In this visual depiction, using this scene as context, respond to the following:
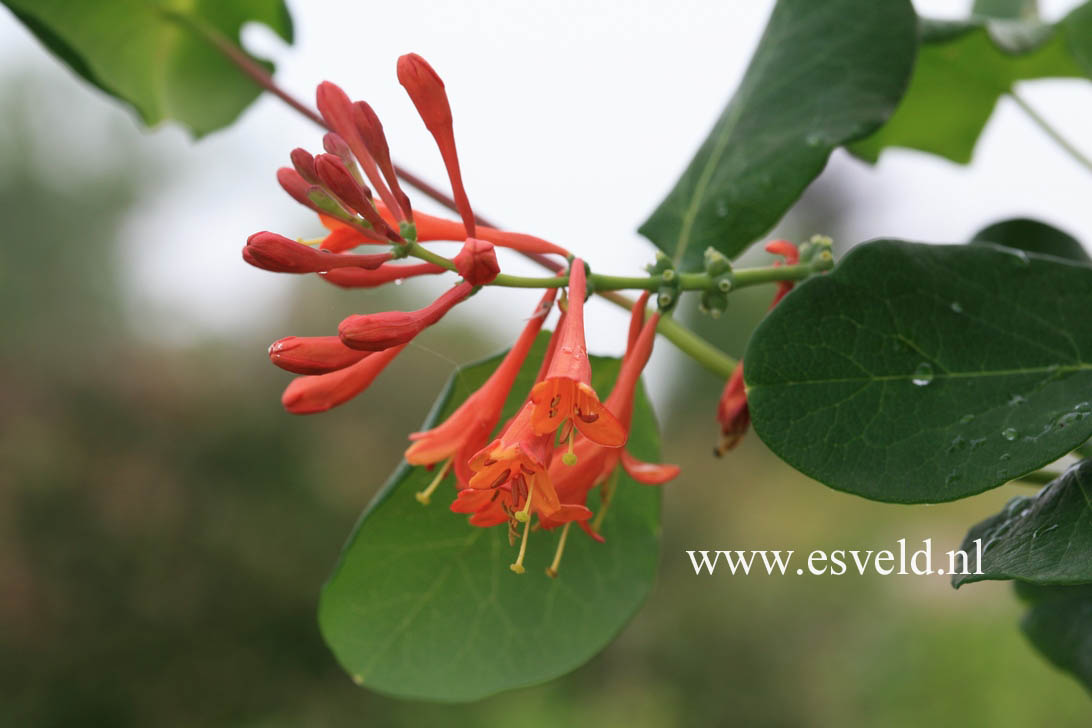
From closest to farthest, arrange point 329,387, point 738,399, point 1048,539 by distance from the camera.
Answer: point 1048,539
point 329,387
point 738,399

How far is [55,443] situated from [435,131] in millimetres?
5903

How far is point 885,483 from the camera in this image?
0.53 metres

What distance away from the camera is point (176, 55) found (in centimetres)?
107

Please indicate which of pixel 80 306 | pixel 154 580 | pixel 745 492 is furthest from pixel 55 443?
pixel 745 492

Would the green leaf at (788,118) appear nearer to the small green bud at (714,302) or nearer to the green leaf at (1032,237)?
the small green bud at (714,302)

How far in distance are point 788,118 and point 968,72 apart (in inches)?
16.7

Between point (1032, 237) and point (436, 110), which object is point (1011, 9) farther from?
point (436, 110)

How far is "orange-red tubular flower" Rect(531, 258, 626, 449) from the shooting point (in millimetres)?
537

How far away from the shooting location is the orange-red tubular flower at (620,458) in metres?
0.59

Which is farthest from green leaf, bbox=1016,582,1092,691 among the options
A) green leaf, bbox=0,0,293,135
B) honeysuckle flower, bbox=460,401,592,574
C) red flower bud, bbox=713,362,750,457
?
green leaf, bbox=0,0,293,135

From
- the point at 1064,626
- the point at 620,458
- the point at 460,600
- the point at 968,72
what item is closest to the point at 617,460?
the point at 620,458

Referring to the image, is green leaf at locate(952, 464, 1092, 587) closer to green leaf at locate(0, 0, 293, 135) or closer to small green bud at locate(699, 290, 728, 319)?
small green bud at locate(699, 290, 728, 319)

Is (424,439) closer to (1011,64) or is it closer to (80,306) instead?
(1011,64)

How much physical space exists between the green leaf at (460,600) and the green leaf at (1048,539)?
325 millimetres
